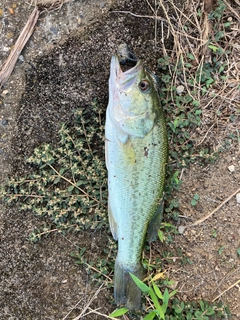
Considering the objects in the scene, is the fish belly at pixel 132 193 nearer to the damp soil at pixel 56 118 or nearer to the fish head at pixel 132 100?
the fish head at pixel 132 100

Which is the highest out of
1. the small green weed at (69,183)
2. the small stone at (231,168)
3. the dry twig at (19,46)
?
the dry twig at (19,46)

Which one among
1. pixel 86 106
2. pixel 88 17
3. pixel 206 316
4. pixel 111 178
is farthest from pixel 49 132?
pixel 206 316

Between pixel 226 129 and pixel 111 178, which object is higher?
pixel 111 178

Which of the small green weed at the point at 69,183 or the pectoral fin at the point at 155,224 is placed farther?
the small green weed at the point at 69,183

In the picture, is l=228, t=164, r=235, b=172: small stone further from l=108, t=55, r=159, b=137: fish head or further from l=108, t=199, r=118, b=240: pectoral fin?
l=108, t=199, r=118, b=240: pectoral fin

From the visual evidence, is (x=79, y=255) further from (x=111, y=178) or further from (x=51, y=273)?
(x=111, y=178)

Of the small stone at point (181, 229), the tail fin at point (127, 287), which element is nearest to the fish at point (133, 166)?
the tail fin at point (127, 287)
